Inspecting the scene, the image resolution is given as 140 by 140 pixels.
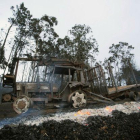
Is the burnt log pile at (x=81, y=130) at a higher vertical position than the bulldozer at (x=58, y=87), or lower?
lower

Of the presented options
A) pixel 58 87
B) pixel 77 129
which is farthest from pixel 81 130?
pixel 58 87

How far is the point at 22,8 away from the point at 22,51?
4736mm

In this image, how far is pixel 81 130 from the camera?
10.6 ft

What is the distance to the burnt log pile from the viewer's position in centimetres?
286

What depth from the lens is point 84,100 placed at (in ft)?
22.7

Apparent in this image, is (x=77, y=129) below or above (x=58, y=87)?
below

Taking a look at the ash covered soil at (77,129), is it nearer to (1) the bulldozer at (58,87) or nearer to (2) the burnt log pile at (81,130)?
(2) the burnt log pile at (81,130)

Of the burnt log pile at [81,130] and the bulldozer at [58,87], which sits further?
the bulldozer at [58,87]

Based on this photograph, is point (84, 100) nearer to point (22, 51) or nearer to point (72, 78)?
point (72, 78)

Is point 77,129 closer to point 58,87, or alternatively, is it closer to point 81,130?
point 81,130

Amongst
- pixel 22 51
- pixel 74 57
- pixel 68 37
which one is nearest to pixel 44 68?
pixel 22 51

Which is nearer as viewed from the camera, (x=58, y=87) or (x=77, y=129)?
(x=77, y=129)

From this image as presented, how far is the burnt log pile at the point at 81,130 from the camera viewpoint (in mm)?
2860

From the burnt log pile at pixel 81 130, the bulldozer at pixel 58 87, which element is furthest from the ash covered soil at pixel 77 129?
the bulldozer at pixel 58 87
